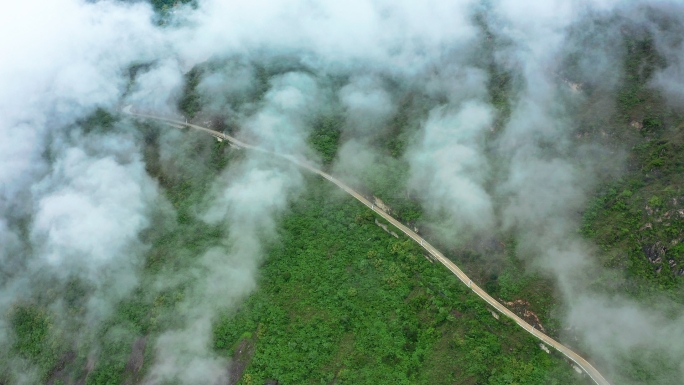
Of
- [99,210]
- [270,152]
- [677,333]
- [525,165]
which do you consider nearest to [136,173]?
[99,210]

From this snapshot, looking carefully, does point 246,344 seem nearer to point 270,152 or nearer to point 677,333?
point 270,152

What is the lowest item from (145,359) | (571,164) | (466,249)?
(145,359)

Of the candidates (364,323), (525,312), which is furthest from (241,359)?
(525,312)

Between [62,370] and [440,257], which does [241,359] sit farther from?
[440,257]

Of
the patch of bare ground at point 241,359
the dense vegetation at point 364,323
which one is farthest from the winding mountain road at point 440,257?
the patch of bare ground at point 241,359

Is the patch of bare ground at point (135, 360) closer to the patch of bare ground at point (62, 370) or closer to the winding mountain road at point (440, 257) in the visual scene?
the patch of bare ground at point (62, 370)

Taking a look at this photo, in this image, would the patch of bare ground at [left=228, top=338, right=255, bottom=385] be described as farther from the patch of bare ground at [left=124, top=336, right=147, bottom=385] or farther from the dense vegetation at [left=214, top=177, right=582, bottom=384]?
the patch of bare ground at [left=124, top=336, right=147, bottom=385]

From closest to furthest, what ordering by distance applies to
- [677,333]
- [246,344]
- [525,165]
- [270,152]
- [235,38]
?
[677,333] < [246,344] < [525,165] < [270,152] < [235,38]
